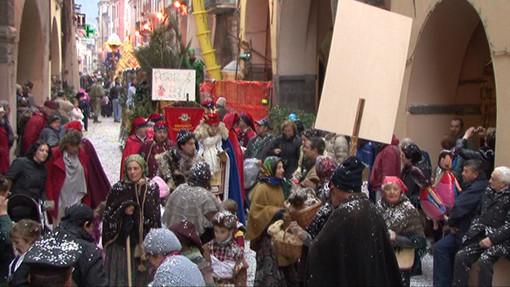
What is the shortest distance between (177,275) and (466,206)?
456 centimetres

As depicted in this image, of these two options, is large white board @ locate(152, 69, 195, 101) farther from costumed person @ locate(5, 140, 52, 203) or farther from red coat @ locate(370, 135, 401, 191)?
costumed person @ locate(5, 140, 52, 203)

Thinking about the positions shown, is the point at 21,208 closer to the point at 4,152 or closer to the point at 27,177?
the point at 27,177

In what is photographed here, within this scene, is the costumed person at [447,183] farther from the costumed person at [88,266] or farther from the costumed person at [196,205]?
the costumed person at [88,266]

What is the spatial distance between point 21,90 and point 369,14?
11.8 metres

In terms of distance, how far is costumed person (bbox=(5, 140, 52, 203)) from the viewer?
8.48m

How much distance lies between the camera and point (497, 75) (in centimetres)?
922

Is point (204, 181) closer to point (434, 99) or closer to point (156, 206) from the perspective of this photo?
point (156, 206)

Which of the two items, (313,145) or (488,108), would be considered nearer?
(313,145)

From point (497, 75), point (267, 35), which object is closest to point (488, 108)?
point (497, 75)

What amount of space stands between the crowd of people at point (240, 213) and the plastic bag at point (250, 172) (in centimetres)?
2

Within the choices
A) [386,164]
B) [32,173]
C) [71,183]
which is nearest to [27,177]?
[32,173]

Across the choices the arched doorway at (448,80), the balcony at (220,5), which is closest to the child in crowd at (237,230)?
the arched doorway at (448,80)

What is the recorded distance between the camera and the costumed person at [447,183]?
8852 mm

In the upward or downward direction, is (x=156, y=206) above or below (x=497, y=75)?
below
